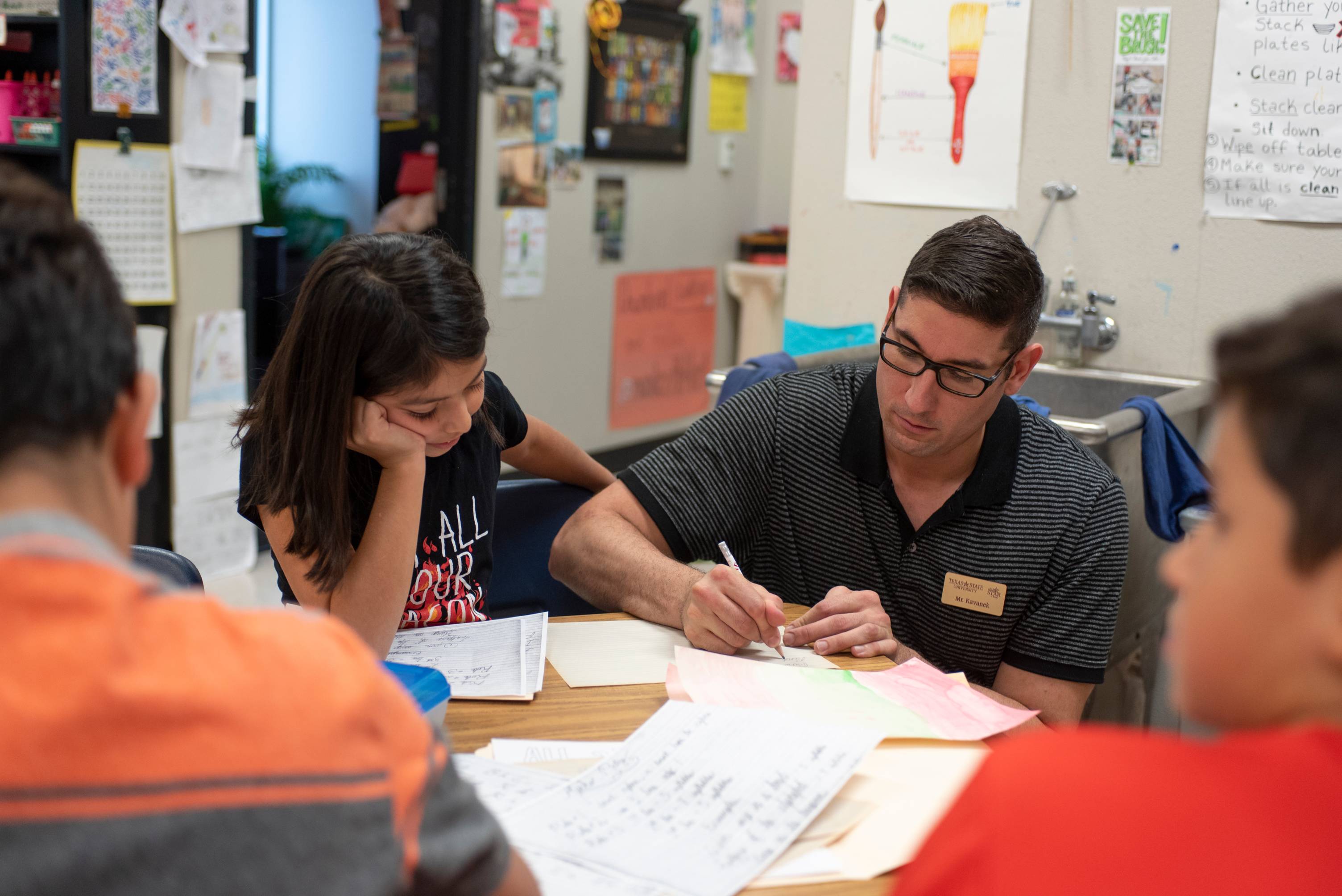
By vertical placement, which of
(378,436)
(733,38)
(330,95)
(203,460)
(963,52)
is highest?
(733,38)

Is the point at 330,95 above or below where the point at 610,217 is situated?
above

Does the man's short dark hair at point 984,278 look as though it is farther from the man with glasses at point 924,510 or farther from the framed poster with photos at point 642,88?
the framed poster with photos at point 642,88

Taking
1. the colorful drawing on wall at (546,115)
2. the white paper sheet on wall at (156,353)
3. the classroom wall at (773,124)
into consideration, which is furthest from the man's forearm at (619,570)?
the classroom wall at (773,124)

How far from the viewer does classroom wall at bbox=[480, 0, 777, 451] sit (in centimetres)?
431

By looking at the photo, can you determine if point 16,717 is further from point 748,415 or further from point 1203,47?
point 1203,47

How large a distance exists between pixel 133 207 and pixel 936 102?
201 centimetres

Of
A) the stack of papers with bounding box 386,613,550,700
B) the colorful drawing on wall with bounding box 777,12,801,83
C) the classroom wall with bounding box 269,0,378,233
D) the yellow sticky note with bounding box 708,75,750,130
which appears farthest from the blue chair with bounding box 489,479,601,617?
the colorful drawing on wall with bounding box 777,12,801,83

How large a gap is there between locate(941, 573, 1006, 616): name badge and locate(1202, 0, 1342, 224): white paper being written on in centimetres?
130

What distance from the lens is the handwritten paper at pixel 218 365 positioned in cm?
329

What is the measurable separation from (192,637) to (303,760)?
0.25 ft

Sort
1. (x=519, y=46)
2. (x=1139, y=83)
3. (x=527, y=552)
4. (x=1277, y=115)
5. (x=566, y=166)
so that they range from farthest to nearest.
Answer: (x=566, y=166) → (x=519, y=46) → (x=1139, y=83) → (x=1277, y=115) → (x=527, y=552)

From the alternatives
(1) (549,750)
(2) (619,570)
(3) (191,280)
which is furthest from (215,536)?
(1) (549,750)

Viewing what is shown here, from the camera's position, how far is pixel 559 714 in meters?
1.21

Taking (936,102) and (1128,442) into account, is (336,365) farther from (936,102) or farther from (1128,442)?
(936,102)
